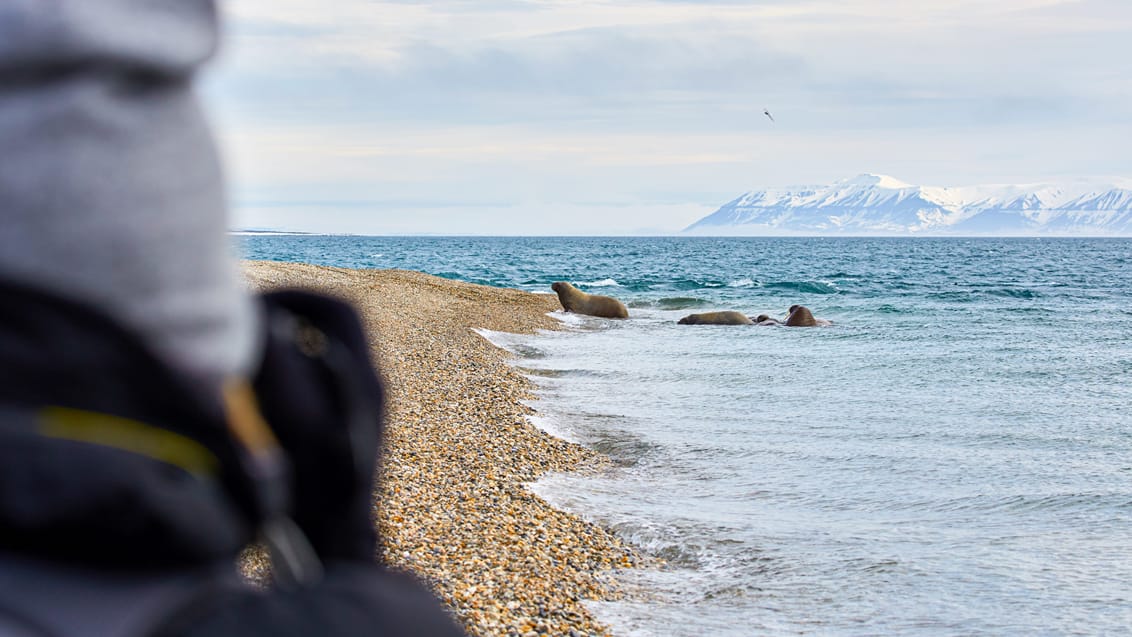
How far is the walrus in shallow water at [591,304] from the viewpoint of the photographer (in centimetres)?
2914

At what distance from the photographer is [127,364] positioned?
0.75m

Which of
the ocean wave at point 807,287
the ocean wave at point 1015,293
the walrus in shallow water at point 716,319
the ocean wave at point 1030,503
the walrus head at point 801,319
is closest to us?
the ocean wave at point 1030,503

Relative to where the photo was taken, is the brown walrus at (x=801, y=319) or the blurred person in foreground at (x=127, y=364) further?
the brown walrus at (x=801, y=319)

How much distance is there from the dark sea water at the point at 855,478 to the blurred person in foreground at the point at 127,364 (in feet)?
16.4

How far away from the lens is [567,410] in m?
12.7

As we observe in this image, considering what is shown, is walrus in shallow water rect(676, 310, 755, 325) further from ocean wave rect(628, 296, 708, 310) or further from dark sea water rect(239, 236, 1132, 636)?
ocean wave rect(628, 296, 708, 310)

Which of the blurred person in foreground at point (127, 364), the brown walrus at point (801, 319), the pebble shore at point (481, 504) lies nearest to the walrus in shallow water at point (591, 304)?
the brown walrus at point (801, 319)

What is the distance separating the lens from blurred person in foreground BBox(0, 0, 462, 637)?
2.35ft

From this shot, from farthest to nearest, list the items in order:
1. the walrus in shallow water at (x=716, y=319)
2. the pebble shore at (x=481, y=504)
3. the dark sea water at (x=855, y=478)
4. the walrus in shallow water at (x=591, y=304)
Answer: the walrus in shallow water at (x=591, y=304) < the walrus in shallow water at (x=716, y=319) < the dark sea water at (x=855, y=478) < the pebble shore at (x=481, y=504)

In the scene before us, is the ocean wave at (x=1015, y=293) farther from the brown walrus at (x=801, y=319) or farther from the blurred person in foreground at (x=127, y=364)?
the blurred person in foreground at (x=127, y=364)

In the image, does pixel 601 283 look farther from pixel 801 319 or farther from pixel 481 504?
pixel 481 504

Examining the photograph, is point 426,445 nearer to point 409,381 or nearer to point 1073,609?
point 409,381

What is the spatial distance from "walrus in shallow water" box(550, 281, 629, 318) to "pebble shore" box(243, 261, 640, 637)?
12.4 m

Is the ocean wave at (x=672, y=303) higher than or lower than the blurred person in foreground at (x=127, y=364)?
lower
